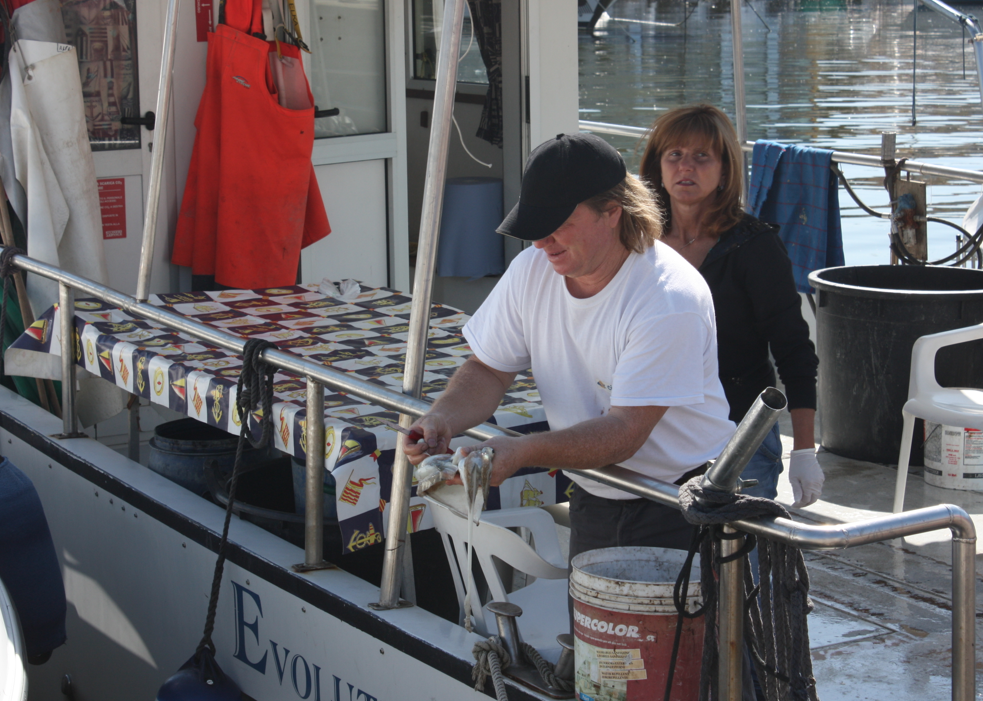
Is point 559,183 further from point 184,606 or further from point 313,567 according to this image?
point 184,606

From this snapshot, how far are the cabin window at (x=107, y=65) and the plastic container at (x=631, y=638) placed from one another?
3.65 metres

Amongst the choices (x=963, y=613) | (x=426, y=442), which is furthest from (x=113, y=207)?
(x=963, y=613)

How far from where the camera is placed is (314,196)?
207 inches

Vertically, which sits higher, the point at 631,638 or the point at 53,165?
the point at 53,165

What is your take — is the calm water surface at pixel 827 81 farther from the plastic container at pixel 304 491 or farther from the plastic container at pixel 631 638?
the plastic container at pixel 631 638

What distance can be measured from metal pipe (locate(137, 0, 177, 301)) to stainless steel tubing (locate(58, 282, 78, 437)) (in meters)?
0.38

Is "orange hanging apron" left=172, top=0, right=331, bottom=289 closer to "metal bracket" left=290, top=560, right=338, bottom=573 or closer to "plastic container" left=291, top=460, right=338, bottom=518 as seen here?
"plastic container" left=291, top=460, right=338, bottom=518

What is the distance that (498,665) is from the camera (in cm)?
236

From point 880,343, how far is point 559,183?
3469mm

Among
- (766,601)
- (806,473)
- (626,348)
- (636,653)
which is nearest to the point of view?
(766,601)

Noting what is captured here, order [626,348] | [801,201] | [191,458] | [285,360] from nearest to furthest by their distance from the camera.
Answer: [626,348] → [285,360] → [191,458] → [801,201]

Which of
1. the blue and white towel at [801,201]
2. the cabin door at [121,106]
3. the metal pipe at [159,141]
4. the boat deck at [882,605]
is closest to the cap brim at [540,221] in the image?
the metal pipe at [159,141]

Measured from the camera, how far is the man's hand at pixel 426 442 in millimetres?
2264

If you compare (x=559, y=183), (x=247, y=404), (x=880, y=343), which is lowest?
(x=880, y=343)
